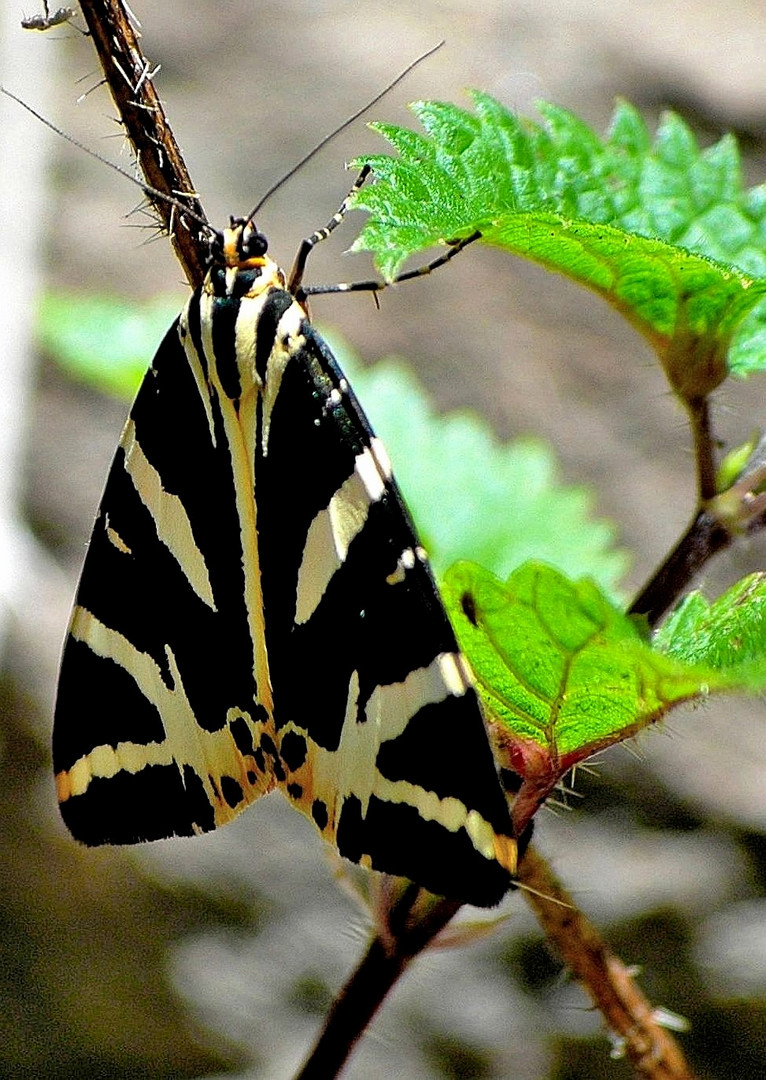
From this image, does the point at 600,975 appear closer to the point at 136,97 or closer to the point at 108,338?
the point at 136,97

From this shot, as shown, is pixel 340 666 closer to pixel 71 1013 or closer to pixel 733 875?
pixel 733 875

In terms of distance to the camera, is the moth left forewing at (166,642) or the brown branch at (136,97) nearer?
the brown branch at (136,97)

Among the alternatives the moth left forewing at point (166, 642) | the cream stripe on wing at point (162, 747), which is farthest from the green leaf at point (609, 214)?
the cream stripe on wing at point (162, 747)

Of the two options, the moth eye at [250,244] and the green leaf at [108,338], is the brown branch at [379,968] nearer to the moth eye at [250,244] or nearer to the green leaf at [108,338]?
the moth eye at [250,244]

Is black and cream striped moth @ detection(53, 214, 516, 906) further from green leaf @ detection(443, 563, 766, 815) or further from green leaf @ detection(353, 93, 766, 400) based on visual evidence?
green leaf @ detection(353, 93, 766, 400)

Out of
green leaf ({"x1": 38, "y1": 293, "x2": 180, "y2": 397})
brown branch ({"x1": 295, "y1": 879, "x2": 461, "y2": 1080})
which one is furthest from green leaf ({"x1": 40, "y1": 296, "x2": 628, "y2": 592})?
brown branch ({"x1": 295, "y1": 879, "x2": 461, "y2": 1080})

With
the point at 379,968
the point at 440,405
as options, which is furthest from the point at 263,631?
the point at 440,405
